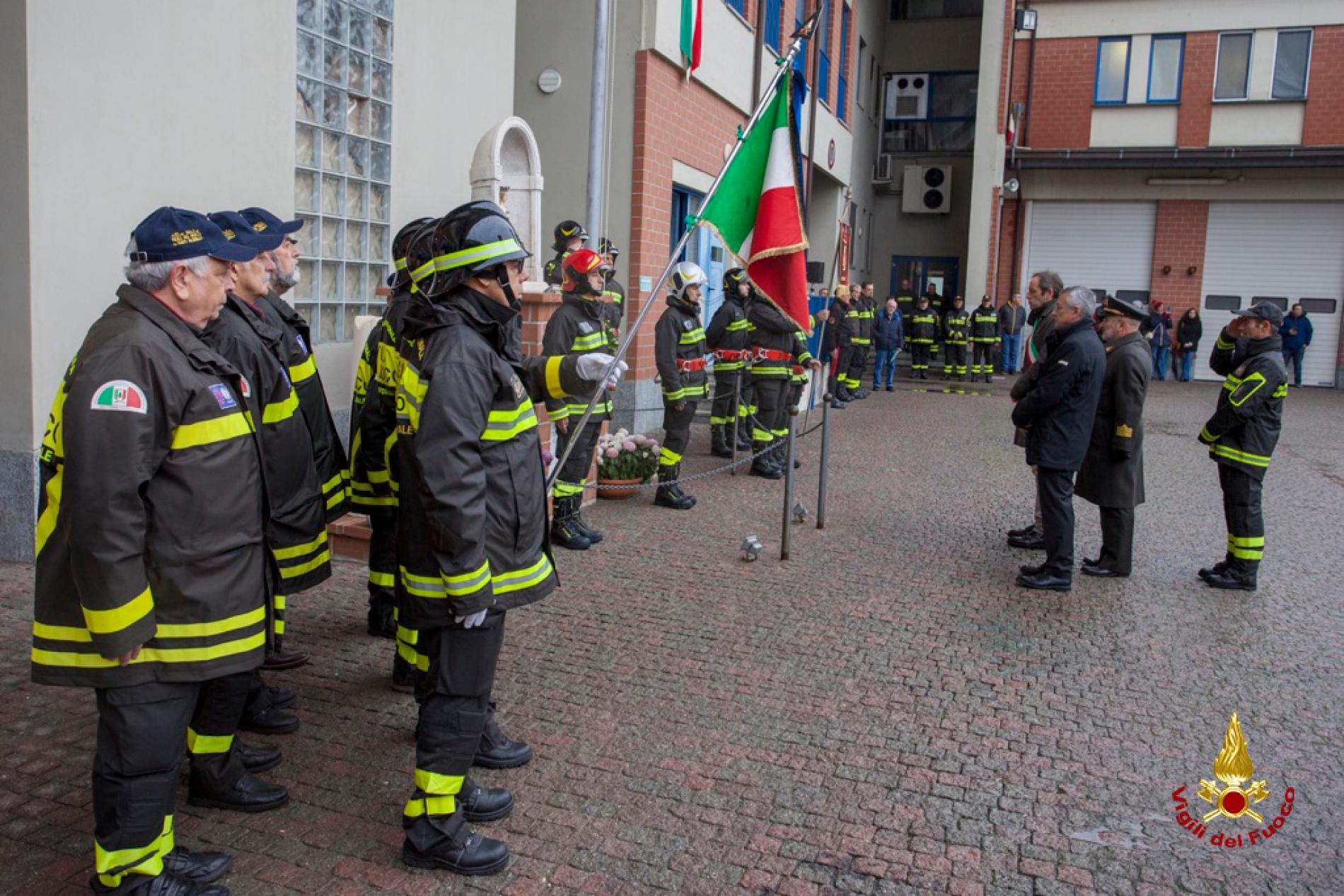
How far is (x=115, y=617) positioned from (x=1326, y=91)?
26.6m

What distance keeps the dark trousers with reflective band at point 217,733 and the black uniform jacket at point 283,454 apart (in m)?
0.36

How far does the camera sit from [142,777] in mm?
2936

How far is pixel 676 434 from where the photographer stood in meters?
9.02

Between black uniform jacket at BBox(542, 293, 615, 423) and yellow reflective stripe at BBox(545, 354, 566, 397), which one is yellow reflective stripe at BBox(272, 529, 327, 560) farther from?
black uniform jacket at BBox(542, 293, 615, 423)

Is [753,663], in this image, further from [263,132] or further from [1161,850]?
[263,132]

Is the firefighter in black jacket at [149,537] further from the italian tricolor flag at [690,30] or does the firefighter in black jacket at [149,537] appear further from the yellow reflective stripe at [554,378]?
the italian tricolor flag at [690,30]

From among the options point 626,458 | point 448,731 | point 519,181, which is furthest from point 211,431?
point 519,181

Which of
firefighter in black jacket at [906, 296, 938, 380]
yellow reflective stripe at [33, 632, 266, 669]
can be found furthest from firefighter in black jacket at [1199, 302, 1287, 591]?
firefighter in black jacket at [906, 296, 938, 380]

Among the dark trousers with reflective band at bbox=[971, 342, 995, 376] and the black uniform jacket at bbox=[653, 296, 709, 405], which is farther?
the dark trousers with reflective band at bbox=[971, 342, 995, 376]

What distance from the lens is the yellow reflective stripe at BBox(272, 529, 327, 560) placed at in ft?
12.5

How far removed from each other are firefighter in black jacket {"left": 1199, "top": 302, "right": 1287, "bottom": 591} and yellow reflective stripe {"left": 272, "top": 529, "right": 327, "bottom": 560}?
564 centimetres

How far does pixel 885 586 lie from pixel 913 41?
2498 centimetres

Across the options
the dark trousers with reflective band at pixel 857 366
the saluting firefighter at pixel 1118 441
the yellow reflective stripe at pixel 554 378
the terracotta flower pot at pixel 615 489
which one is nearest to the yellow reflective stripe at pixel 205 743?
the yellow reflective stripe at pixel 554 378

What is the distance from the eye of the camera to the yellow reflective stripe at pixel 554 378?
389 centimetres
